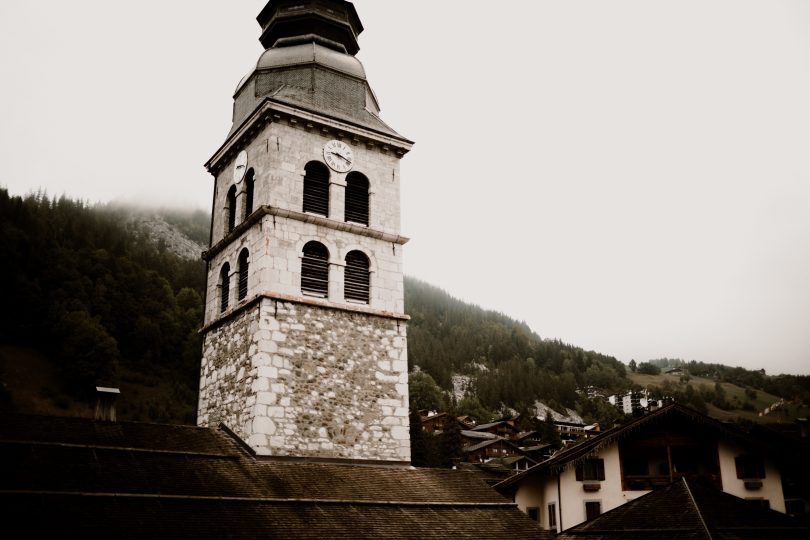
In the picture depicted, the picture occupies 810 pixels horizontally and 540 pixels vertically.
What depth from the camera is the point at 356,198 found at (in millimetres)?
24281

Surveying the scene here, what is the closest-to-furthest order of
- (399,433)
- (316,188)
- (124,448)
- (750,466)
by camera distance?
(124,448), (399,433), (316,188), (750,466)

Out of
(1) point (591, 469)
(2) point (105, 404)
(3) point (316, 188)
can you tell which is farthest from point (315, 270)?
(1) point (591, 469)

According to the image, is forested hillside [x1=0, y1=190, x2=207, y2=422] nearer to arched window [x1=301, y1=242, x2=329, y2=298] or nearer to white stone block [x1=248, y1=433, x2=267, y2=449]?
arched window [x1=301, y1=242, x2=329, y2=298]

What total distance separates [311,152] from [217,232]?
15.9ft

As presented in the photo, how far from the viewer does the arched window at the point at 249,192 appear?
23.9 meters

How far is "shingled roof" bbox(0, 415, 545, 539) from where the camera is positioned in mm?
13906

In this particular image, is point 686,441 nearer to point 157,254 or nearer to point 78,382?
point 78,382

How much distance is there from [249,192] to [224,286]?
3260 mm

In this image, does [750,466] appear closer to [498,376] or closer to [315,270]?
[315,270]

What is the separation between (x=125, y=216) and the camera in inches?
7288

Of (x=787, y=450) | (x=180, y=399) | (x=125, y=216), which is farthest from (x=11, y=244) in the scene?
(x=787, y=450)

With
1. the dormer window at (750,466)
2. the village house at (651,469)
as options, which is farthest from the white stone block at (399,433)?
the dormer window at (750,466)

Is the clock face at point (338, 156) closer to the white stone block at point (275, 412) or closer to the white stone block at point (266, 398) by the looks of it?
the white stone block at point (266, 398)

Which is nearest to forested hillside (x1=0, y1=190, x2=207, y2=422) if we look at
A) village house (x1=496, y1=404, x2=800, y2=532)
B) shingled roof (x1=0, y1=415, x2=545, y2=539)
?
village house (x1=496, y1=404, x2=800, y2=532)
